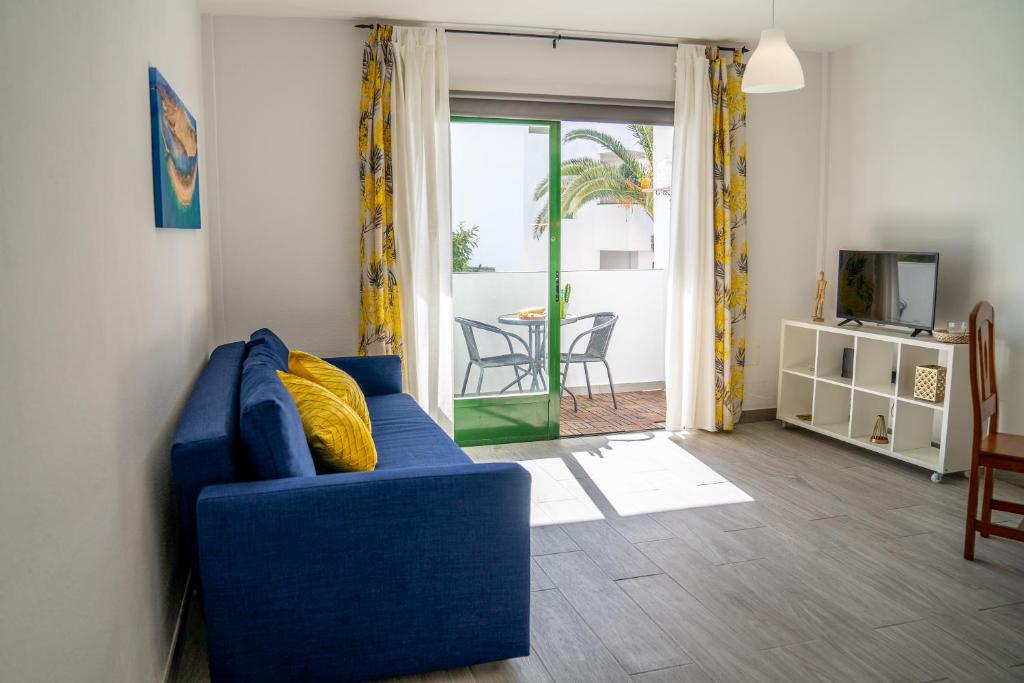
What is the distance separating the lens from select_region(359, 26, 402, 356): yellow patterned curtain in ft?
14.9

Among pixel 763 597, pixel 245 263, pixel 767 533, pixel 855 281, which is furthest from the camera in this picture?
pixel 855 281

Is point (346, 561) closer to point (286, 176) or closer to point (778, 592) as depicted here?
point (778, 592)

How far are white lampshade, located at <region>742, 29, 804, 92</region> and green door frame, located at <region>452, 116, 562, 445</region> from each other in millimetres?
Result: 1624

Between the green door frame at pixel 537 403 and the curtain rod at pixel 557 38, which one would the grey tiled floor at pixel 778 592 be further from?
the curtain rod at pixel 557 38

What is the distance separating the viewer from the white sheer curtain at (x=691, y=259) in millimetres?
5117

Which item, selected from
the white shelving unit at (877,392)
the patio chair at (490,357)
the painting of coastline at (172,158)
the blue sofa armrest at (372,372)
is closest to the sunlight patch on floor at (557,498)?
the patio chair at (490,357)

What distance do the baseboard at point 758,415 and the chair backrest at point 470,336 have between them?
78.1 inches

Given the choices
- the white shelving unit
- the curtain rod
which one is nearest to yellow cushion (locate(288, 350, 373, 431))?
the curtain rod

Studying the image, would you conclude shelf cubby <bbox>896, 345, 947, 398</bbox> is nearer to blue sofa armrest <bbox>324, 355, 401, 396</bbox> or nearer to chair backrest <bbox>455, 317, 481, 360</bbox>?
chair backrest <bbox>455, 317, 481, 360</bbox>

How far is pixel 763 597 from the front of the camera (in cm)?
289

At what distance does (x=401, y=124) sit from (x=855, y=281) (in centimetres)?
296

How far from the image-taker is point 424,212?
4738 mm

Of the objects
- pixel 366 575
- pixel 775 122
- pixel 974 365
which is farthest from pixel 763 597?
pixel 775 122

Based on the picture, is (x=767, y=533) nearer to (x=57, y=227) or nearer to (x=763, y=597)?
(x=763, y=597)
